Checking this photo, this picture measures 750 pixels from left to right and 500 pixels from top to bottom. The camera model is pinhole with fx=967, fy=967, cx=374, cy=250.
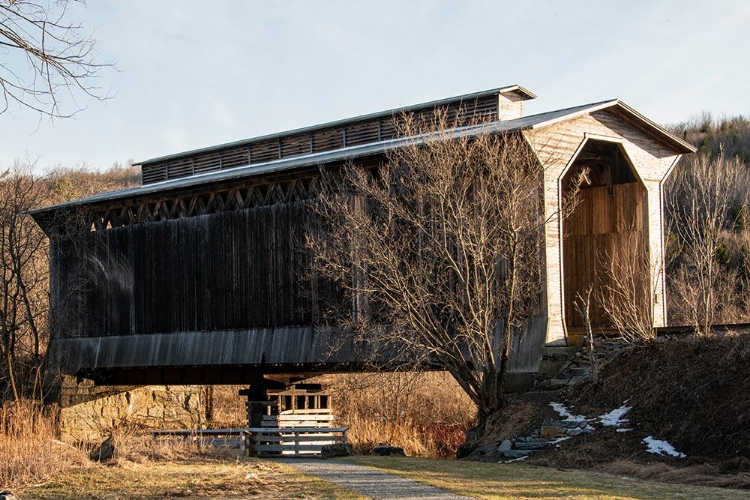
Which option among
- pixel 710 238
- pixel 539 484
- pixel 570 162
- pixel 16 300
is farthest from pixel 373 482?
pixel 16 300

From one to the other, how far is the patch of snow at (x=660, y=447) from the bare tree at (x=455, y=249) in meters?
3.68

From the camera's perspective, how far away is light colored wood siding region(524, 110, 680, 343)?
60.9ft

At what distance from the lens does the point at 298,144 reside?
2833 cm

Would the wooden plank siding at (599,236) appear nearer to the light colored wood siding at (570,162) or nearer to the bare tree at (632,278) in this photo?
the bare tree at (632,278)

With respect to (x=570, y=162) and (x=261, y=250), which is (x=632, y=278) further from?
(x=261, y=250)

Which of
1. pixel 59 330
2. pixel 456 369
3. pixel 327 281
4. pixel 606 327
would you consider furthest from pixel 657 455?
pixel 59 330

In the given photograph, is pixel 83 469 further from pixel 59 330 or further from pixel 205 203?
pixel 59 330

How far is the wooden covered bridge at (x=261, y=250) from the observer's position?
20.2 metres

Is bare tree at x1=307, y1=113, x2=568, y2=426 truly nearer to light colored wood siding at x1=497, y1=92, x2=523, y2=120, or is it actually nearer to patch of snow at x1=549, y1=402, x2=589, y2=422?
patch of snow at x1=549, y1=402, x2=589, y2=422

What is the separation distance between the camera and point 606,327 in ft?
71.7

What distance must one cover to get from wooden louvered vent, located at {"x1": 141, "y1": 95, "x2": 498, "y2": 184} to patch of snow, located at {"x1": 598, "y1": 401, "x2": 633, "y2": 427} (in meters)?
8.63

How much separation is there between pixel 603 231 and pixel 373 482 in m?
11.5

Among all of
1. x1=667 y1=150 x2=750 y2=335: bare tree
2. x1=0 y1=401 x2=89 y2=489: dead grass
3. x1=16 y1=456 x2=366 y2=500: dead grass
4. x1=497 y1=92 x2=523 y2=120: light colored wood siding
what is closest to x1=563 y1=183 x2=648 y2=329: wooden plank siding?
x1=667 y1=150 x2=750 y2=335: bare tree

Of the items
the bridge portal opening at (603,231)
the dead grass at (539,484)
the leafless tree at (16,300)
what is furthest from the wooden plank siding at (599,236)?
the leafless tree at (16,300)
